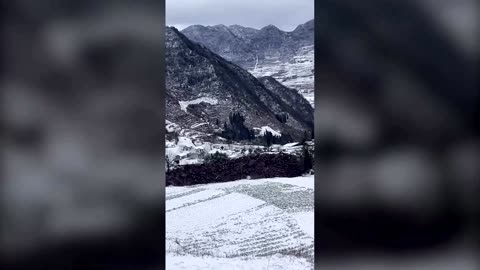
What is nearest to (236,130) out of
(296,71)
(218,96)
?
(218,96)
